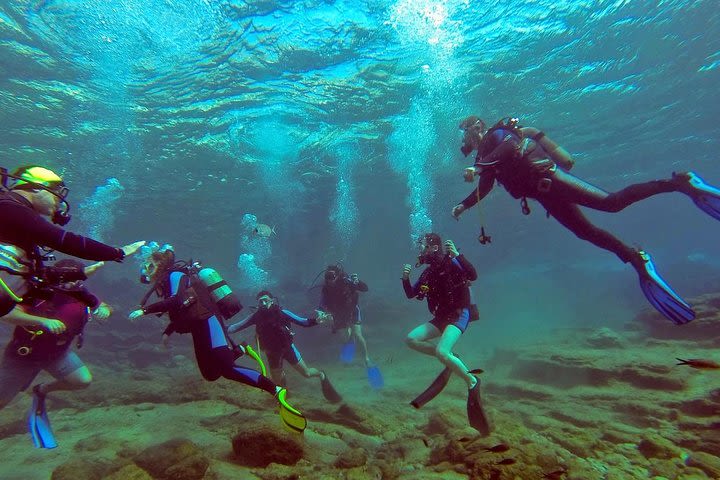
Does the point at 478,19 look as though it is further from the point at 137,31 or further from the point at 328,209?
the point at 328,209

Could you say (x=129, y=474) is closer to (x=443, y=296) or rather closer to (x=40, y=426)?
(x=40, y=426)

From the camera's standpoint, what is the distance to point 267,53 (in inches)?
483

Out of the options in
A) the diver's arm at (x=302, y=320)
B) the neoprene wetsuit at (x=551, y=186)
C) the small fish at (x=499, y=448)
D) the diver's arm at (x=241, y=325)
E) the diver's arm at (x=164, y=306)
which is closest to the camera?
the small fish at (x=499, y=448)

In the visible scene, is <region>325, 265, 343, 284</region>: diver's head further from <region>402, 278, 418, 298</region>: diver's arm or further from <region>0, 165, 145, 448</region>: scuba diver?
<region>0, 165, 145, 448</region>: scuba diver

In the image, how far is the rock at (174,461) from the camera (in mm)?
3424

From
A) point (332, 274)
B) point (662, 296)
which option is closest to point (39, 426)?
point (332, 274)

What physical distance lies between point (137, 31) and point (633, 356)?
1641 cm

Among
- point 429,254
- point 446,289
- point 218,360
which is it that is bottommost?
point 218,360

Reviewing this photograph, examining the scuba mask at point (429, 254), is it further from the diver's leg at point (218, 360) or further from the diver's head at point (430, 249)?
the diver's leg at point (218, 360)

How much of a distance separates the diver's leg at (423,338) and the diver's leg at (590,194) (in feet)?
9.51

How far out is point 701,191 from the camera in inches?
160

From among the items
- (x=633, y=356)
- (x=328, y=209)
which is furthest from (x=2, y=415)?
(x=328, y=209)

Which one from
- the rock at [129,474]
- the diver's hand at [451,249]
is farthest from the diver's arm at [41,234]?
the diver's hand at [451,249]

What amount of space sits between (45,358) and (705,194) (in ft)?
29.7
